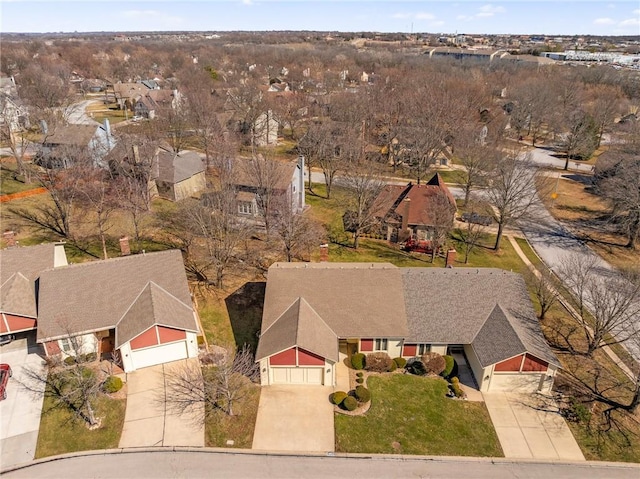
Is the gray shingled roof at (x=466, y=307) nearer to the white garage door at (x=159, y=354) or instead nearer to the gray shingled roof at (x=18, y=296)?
the white garage door at (x=159, y=354)

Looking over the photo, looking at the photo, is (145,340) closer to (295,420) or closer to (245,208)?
(295,420)

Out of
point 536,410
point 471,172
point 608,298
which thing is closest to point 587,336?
point 608,298

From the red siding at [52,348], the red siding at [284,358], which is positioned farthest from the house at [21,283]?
the red siding at [284,358]

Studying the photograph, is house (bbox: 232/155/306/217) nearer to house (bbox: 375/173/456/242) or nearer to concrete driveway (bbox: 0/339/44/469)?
house (bbox: 375/173/456/242)

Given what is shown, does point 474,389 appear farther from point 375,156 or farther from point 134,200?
point 375,156

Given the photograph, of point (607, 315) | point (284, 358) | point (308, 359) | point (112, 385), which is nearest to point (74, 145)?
point (112, 385)

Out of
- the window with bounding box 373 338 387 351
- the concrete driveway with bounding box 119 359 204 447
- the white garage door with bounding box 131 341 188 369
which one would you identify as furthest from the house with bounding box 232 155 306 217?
the concrete driveway with bounding box 119 359 204 447
